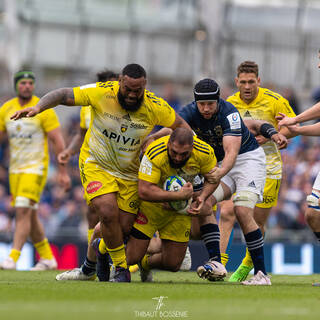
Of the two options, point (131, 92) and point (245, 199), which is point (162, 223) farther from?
point (131, 92)

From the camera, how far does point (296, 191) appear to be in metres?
16.9

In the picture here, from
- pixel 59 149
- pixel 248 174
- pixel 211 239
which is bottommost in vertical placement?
pixel 211 239

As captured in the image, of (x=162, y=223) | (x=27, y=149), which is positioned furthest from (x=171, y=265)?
(x=27, y=149)

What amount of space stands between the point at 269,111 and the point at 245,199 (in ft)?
6.11

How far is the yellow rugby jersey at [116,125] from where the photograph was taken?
29.5 ft

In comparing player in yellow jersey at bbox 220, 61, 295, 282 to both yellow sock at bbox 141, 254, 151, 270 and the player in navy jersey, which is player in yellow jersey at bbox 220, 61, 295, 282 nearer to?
the player in navy jersey

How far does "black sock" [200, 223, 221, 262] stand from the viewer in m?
9.32

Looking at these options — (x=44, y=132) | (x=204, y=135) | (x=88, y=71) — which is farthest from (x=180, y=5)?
(x=204, y=135)

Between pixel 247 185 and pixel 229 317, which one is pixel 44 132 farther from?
pixel 229 317

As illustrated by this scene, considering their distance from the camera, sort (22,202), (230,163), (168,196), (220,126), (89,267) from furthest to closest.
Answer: (22,202) < (89,267) < (220,126) < (230,163) < (168,196)

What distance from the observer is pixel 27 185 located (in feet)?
41.9

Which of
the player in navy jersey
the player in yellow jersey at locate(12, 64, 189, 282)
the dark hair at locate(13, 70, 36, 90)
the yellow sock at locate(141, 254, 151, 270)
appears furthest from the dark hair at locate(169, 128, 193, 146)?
the dark hair at locate(13, 70, 36, 90)

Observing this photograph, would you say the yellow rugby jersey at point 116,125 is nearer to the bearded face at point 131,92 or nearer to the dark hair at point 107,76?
the bearded face at point 131,92

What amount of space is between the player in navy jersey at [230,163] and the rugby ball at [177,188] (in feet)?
1.21
